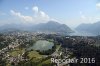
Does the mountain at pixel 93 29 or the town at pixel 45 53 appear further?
the mountain at pixel 93 29

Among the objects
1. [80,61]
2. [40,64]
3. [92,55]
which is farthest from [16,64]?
[92,55]

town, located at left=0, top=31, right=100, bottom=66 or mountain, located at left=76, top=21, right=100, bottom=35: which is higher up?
mountain, located at left=76, top=21, right=100, bottom=35

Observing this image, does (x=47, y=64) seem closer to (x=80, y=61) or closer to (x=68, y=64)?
(x=68, y=64)

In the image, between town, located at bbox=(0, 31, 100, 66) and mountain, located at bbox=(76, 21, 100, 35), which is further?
mountain, located at bbox=(76, 21, 100, 35)

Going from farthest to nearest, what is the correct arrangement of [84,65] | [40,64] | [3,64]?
[3,64], [40,64], [84,65]

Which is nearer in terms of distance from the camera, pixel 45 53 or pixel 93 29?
pixel 45 53

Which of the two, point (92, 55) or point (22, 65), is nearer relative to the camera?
point (22, 65)

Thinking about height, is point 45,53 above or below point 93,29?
below

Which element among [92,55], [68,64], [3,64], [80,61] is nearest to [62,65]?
[68,64]

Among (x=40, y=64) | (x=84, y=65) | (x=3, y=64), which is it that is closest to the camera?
(x=84, y=65)

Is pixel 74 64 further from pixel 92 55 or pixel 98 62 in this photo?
pixel 92 55

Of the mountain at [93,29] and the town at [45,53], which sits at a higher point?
the mountain at [93,29]
